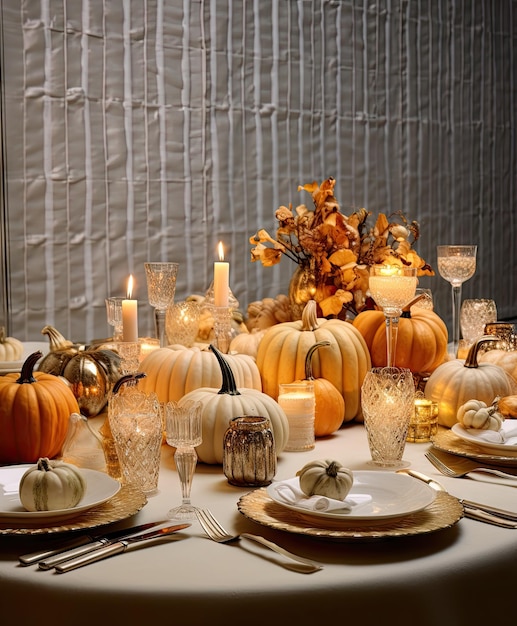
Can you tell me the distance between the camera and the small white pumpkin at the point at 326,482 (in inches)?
50.5

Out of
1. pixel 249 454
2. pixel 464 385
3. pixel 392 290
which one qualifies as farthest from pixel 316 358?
pixel 249 454

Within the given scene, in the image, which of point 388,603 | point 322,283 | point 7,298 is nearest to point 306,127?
point 7,298

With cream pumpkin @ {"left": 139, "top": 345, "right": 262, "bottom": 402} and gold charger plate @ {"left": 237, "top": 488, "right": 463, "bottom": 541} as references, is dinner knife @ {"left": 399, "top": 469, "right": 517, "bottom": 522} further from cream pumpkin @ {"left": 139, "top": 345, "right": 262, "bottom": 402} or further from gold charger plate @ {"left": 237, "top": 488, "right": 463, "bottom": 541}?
cream pumpkin @ {"left": 139, "top": 345, "right": 262, "bottom": 402}

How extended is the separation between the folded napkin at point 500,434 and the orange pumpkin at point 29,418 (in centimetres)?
79

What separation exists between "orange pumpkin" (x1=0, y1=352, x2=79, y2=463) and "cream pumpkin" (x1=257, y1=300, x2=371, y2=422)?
0.53m

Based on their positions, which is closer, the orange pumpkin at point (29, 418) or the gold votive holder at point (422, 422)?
the orange pumpkin at point (29, 418)

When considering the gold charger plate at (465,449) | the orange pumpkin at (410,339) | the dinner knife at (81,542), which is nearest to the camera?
the dinner knife at (81,542)

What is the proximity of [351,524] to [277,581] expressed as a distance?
19cm

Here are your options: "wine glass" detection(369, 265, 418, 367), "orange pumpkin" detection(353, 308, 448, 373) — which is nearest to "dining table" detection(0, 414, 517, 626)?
"wine glass" detection(369, 265, 418, 367)

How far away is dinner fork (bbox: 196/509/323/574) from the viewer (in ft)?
3.61

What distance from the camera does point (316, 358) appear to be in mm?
2037

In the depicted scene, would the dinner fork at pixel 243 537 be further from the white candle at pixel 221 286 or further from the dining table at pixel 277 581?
the white candle at pixel 221 286

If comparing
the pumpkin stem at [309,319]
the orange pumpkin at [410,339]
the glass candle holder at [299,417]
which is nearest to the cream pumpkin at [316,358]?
the pumpkin stem at [309,319]

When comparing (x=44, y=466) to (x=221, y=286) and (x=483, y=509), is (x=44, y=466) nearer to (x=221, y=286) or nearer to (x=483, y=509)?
(x=483, y=509)
